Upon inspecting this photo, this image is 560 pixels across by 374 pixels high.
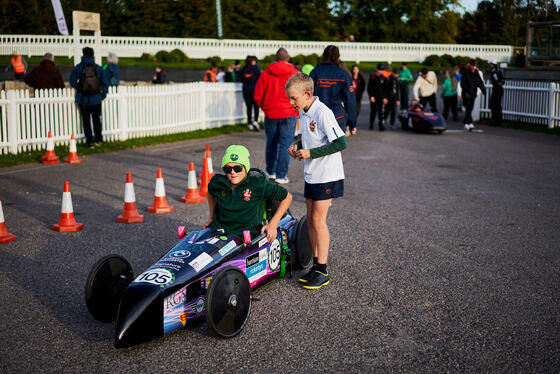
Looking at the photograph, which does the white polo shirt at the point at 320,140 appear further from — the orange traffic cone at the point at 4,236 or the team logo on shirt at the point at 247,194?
the orange traffic cone at the point at 4,236

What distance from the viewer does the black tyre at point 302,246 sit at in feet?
19.4

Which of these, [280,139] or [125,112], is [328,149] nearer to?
[280,139]

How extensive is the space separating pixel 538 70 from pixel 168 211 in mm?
22154

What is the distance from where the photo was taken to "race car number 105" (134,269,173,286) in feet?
14.5

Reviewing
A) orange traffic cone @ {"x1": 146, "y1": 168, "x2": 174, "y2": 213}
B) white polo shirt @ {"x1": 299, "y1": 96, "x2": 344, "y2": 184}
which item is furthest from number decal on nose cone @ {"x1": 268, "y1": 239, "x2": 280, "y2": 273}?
orange traffic cone @ {"x1": 146, "y1": 168, "x2": 174, "y2": 213}

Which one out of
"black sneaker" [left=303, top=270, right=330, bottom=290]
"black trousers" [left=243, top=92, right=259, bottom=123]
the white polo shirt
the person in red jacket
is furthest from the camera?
"black trousers" [left=243, top=92, right=259, bottom=123]

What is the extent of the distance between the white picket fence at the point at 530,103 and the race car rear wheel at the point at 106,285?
17.0 meters

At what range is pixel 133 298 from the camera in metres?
4.29

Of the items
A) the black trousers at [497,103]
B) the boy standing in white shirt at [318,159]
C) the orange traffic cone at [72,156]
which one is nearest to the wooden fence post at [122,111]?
the orange traffic cone at [72,156]

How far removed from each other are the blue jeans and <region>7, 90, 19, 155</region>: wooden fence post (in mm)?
5598

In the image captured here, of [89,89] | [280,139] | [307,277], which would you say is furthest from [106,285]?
[89,89]

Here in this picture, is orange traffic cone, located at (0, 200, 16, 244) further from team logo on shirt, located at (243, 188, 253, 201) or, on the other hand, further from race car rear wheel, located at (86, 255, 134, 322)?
team logo on shirt, located at (243, 188, 253, 201)

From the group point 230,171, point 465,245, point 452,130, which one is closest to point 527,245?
point 465,245

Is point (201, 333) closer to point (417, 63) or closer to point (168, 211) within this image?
point (168, 211)
